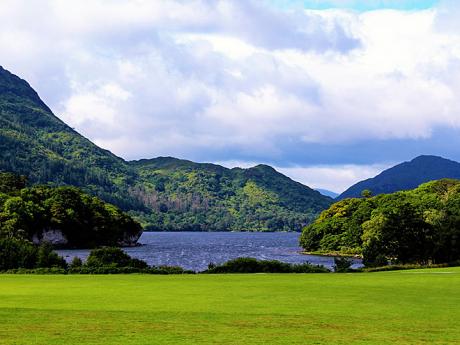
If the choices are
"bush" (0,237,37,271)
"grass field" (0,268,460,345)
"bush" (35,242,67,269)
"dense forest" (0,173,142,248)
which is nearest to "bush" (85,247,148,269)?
"bush" (35,242,67,269)

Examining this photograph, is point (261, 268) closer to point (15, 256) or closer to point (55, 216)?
point (15, 256)

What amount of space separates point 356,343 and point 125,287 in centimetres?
2357

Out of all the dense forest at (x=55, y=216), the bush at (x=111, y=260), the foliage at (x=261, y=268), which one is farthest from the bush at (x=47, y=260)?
the dense forest at (x=55, y=216)

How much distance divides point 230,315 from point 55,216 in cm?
15883

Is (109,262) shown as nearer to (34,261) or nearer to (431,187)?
(34,261)

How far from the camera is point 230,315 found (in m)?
23.7

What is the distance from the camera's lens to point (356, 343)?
1752 centimetres

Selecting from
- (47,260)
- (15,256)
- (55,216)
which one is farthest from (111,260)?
(55,216)

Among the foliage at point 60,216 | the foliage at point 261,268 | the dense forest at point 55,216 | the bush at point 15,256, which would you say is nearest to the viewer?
the foliage at point 261,268

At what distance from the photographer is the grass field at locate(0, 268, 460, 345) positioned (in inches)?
722

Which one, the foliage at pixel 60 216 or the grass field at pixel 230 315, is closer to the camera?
the grass field at pixel 230 315

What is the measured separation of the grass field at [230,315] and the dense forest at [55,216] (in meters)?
123

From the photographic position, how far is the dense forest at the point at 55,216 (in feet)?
516

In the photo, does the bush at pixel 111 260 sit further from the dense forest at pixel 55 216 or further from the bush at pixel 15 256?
the dense forest at pixel 55 216
